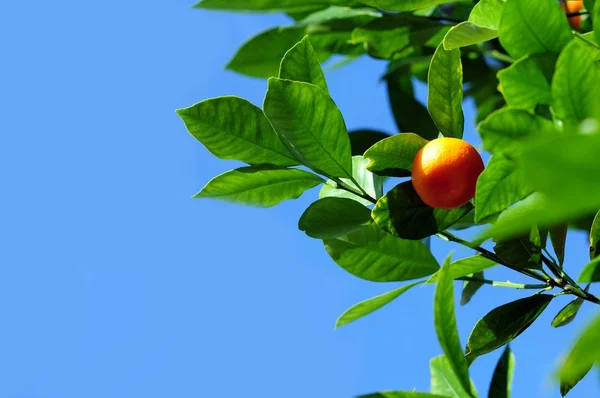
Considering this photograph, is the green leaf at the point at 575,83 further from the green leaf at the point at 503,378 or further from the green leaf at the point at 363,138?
the green leaf at the point at 363,138

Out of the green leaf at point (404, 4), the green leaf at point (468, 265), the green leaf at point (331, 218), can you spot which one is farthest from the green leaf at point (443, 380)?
the green leaf at point (404, 4)

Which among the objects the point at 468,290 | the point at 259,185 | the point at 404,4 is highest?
the point at 404,4

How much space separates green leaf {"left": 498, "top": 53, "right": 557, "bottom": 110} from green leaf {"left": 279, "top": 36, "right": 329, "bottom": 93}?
0.96 feet

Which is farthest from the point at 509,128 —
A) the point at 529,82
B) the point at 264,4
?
the point at 264,4

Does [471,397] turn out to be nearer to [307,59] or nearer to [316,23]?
[307,59]

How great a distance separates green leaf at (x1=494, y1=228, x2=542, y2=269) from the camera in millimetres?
1053

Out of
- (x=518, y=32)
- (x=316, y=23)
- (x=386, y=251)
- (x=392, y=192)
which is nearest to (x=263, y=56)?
(x=316, y=23)

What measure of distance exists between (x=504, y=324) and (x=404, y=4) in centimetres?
51

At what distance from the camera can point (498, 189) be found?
83cm

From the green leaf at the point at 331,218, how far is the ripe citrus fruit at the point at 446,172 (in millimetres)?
109

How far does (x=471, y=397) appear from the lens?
89 centimetres

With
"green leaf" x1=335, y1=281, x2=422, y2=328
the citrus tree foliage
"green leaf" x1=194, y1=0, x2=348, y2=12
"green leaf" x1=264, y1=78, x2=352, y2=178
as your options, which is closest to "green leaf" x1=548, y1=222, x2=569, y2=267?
the citrus tree foliage

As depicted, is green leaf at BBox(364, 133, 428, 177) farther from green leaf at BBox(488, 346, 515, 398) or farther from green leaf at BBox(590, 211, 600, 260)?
green leaf at BBox(488, 346, 515, 398)

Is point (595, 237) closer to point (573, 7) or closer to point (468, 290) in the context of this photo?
point (468, 290)
